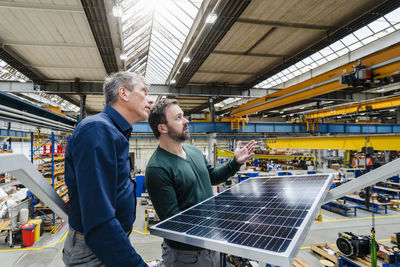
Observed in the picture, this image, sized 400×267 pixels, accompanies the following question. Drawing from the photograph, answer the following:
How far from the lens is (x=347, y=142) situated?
772 cm

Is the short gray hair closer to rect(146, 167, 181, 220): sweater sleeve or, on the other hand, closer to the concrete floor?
rect(146, 167, 181, 220): sweater sleeve

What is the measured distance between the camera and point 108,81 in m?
1.97

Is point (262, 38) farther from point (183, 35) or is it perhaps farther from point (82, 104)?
point (82, 104)

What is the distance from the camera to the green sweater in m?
2.24

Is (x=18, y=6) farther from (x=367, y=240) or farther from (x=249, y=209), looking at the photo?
(x=367, y=240)

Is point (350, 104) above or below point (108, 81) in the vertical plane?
above

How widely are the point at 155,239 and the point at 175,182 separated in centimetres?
977

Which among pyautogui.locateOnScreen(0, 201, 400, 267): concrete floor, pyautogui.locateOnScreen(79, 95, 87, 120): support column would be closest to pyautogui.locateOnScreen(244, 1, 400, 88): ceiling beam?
pyautogui.locateOnScreen(0, 201, 400, 267): concrete floor

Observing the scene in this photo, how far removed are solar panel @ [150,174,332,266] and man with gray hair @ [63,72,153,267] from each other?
329mm

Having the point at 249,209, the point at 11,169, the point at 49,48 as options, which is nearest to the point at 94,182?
the point at 11,169

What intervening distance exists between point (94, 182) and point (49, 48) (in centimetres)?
864

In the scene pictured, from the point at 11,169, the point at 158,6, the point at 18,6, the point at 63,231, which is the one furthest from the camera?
the point at 63,231

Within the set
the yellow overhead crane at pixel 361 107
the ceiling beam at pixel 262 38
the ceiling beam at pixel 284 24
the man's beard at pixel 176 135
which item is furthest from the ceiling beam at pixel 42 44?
the yellow overhead crane at pixel 361 107

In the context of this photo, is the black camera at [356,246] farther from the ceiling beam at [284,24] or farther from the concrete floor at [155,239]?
the ceiling beam at [284,24]
